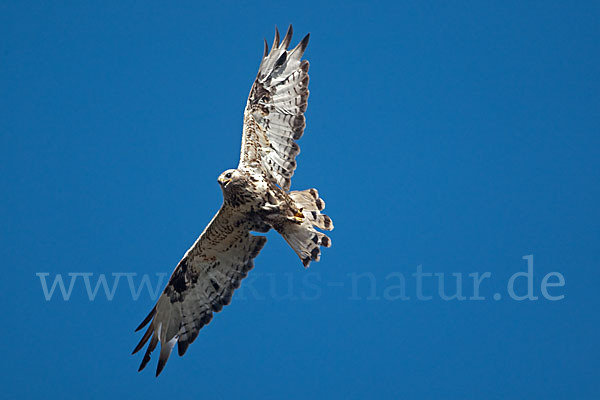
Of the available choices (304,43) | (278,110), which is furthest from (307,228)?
(304,43)

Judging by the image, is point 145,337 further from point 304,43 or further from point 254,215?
point 304,43

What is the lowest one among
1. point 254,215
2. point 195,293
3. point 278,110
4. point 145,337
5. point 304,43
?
point 145,337

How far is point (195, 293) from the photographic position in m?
8.33

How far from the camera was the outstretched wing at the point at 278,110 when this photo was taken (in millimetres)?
8000

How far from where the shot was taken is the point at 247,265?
27.3 feet

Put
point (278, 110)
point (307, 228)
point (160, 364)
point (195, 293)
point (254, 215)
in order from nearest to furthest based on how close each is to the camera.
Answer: point (254, 215), point (307, 228), point (278, 110), point (160, 364), point (195, 293)

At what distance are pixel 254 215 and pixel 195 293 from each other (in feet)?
3.85

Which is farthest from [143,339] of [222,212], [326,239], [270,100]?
[270,100]

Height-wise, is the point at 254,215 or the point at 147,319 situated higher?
the point at 254,215

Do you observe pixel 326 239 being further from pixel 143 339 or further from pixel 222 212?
pixel 143 339

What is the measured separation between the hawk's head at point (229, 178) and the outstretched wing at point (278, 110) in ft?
1.80

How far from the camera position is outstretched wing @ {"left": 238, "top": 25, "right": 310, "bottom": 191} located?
8000 mm

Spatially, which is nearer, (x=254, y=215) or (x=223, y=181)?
(x=223, y=181)

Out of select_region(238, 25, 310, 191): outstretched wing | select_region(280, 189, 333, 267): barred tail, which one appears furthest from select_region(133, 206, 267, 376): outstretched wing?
select_region(238, 25, 310, 191): outstretched wing
